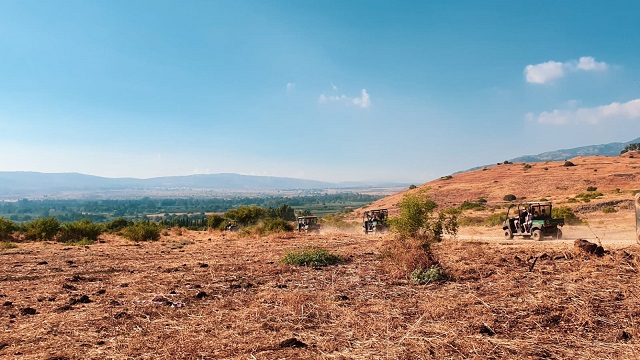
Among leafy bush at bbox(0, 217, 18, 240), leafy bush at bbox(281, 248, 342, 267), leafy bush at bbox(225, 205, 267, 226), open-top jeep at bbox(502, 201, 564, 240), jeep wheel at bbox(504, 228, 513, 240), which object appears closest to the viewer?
leafy bush at bbox(281, 248, 342, 267)

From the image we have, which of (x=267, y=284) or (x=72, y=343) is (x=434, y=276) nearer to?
(x=267, y=284)

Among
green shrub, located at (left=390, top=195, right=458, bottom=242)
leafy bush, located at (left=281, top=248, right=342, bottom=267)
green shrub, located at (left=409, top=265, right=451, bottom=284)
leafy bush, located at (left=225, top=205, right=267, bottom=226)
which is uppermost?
green shrub, located at (left=390, top=195, right=458, bottom=242)

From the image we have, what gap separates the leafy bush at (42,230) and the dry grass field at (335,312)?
18169 millimetres

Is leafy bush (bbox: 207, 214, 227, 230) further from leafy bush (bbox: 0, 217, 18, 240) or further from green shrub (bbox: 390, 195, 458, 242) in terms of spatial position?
green shrub (bbox: 390, 195, 458, 242)

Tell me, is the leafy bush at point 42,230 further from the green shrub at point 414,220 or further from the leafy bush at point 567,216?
the leafy bush at point 567,216

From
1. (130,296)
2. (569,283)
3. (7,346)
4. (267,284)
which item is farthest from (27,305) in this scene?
(569,283)

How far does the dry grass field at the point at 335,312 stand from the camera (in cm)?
562

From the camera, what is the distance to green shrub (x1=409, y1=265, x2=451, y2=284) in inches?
384

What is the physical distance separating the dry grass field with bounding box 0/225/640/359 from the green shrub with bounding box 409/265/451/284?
0.31m

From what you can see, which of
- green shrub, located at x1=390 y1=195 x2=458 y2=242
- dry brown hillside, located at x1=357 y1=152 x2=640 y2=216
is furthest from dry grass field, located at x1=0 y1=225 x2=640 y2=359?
A: dry brown hillside, located at x1=357 y1=152 x2=640 y2=216

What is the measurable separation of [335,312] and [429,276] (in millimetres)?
3508

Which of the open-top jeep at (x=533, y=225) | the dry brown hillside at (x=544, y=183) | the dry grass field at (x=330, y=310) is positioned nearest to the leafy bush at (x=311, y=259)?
the dry grass field at (x=330, y=310)

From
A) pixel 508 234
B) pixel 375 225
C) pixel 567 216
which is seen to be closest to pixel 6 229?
pixel 375 225

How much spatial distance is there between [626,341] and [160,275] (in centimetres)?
1142
